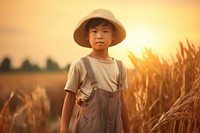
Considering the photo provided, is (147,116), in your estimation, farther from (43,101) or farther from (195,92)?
(43,101)

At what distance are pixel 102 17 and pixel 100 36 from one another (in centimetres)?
7

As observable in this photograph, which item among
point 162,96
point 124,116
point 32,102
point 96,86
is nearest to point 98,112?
point 96,86

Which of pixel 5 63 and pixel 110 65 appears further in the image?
→ pixel 5 63

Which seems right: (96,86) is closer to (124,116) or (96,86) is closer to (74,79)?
(74,79)

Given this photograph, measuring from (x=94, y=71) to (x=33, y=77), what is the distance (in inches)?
114

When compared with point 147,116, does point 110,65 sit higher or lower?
higher

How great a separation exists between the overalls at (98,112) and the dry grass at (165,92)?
8.0 inches

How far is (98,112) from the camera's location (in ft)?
4.75

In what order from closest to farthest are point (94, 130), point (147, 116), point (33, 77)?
1. point (94, 130)
2. point (147, 116)
3. point (33, 77)

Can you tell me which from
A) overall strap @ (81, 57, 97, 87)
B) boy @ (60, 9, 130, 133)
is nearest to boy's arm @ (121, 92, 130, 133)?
boy @ (60, 9, 130, 133)

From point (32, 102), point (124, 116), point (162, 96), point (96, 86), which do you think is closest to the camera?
point (96, 86)

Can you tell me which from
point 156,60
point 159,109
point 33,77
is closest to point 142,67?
point 156,60

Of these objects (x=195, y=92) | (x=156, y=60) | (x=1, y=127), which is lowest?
(x=1, y=127)

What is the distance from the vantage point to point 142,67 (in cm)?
219
